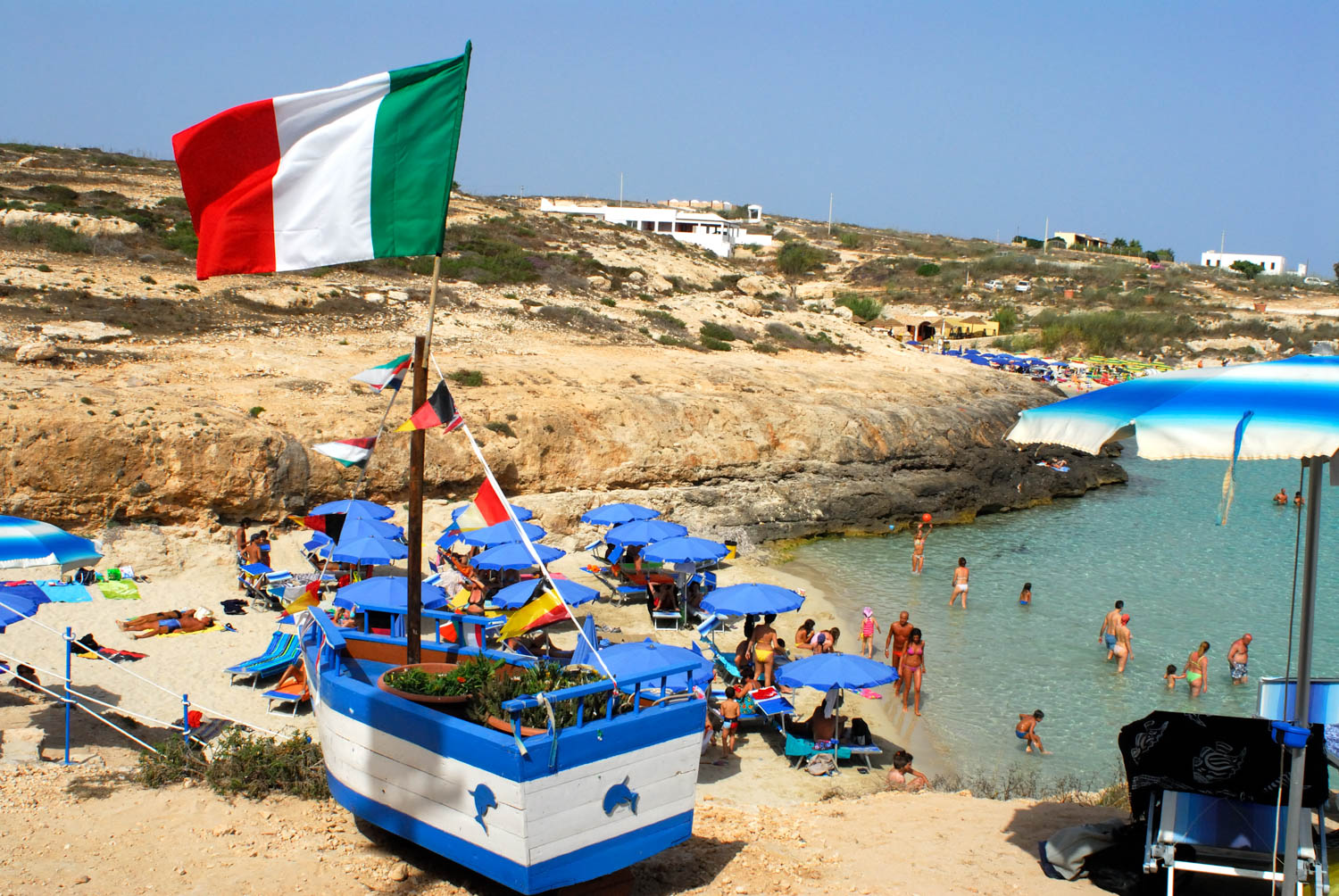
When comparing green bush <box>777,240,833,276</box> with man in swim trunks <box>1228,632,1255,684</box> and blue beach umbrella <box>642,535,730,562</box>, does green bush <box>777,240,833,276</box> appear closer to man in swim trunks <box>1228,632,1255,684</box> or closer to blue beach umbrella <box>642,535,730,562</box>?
blue beach umbrella <box>642,535,730,562</box>

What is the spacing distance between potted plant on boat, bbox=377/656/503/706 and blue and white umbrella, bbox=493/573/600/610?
6.69m

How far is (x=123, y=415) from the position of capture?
1662cm

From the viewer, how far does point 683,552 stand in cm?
1588

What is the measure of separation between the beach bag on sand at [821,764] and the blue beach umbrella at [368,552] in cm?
635

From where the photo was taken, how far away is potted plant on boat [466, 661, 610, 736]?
20.3ft

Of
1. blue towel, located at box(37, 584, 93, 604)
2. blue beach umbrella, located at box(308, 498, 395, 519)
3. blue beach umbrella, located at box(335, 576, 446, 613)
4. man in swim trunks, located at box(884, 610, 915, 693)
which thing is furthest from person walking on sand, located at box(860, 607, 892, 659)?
blue towel, located at box(37, 584, 93, 604)

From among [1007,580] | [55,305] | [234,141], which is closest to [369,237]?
[234,141]

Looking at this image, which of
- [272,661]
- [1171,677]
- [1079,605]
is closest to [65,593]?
[272,661]

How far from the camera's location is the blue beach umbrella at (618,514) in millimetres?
18250

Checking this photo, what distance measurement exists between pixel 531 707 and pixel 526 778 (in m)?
0.53

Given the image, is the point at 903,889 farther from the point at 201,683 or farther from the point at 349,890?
the point at 201,683

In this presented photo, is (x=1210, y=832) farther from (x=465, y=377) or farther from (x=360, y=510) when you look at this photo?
(x=465, y=377)

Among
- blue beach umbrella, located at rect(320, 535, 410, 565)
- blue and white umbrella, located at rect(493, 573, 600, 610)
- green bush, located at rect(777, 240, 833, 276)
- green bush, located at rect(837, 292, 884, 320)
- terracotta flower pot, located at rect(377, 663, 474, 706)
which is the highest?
green bush, located at rect(777, 240, 833, 276)

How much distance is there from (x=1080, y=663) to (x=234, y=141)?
42.7ft
